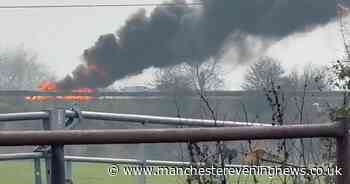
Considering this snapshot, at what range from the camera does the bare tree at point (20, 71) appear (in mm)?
16062

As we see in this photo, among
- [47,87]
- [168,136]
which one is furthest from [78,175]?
[47,87]

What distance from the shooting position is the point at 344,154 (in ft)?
11.0

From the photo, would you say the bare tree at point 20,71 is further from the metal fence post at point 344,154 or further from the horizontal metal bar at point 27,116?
the metal fence post at point 344,154

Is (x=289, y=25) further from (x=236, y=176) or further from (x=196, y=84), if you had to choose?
(x=236, y=176)

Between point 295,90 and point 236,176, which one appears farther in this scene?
point 295,90

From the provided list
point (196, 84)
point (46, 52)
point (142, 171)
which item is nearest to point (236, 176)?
point (142, 171)

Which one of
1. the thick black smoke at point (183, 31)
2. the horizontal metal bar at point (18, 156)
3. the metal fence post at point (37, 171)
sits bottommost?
the metal fence post at point (37, 171)

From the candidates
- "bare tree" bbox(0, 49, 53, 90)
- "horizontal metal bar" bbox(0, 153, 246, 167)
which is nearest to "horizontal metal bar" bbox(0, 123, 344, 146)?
"horizontal metal bar" bbox(0, 153, 246, 167)

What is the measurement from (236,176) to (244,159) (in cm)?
18

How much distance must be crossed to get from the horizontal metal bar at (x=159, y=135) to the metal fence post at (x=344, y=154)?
23 millimetres

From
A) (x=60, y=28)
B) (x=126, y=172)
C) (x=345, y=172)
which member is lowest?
(x=126, y=172)

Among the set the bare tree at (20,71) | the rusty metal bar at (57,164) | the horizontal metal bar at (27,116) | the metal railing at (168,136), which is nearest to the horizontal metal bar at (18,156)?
the horizontal metal bar at (27,116)

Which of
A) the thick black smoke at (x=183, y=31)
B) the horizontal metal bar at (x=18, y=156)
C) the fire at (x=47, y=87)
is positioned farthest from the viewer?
the thick black smoke at (x=183, y=31)

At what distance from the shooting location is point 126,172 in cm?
637
